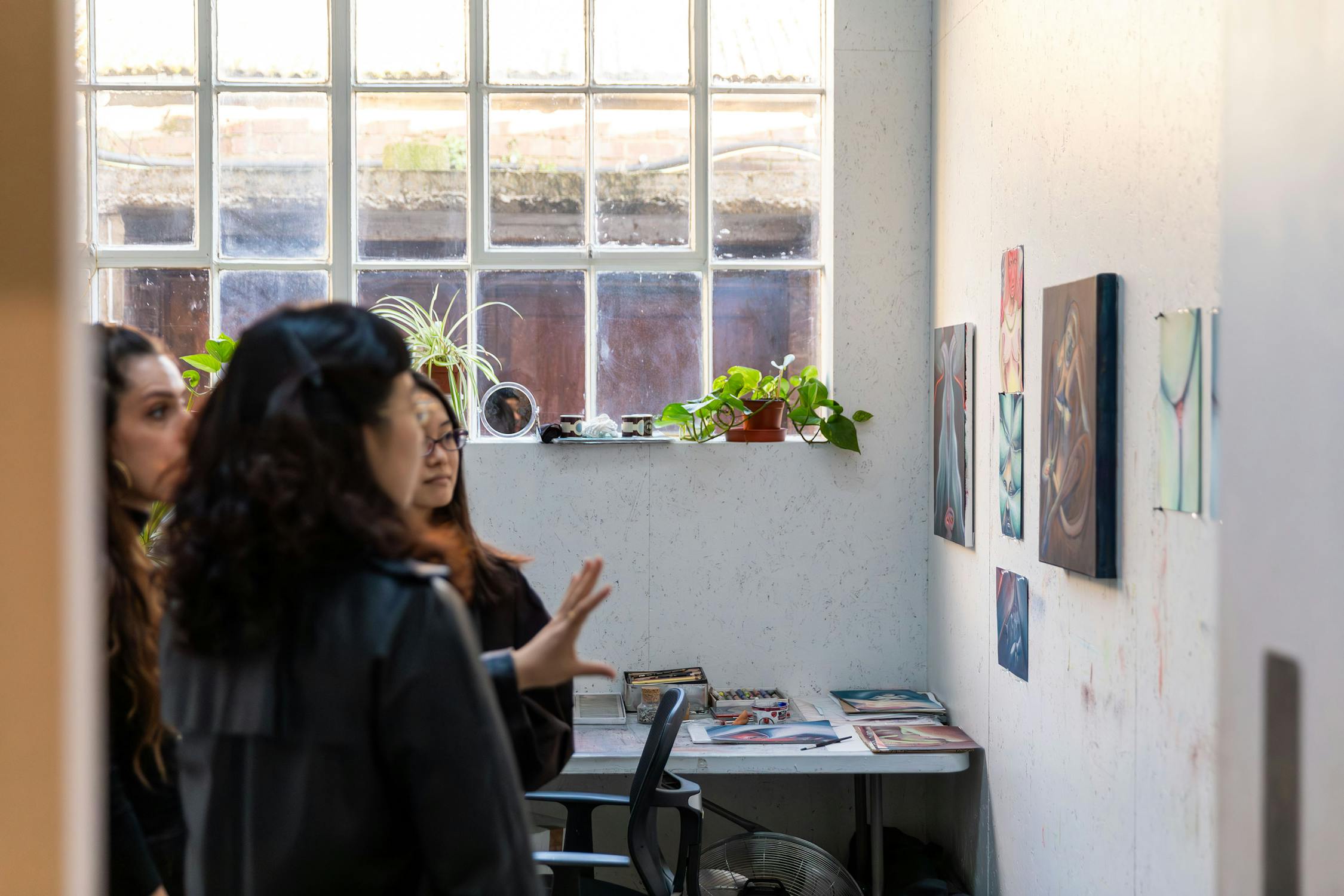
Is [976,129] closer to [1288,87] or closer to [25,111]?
[1288,87]

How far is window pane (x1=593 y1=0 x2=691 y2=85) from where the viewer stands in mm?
4141

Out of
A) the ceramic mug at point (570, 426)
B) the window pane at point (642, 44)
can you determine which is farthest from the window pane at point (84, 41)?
the ceramic mug at point (570, 426)

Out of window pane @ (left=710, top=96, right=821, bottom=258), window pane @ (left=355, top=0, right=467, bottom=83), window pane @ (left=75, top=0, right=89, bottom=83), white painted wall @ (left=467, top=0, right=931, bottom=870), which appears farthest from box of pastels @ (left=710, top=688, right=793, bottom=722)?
window pane @ (left=75, top=0, right=89, bottom=83)

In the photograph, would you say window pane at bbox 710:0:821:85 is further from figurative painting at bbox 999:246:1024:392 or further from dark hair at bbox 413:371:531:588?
dark hair at bbox 413:371:531:588

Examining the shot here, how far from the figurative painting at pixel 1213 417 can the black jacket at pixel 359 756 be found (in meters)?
1.44

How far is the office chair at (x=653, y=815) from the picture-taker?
2.70 metres

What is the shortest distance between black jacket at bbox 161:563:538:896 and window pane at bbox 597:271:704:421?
10.4ft

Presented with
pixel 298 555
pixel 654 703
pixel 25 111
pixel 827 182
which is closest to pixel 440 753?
pixel 298 555

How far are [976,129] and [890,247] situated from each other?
657mm

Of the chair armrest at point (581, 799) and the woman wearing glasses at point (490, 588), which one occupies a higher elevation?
the woman wearing glasses at point (490, 588)

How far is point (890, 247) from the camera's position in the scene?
401cm

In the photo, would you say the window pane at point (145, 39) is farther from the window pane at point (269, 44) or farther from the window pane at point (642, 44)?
the window pane at point (642, 44)

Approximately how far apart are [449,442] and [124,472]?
0.75m

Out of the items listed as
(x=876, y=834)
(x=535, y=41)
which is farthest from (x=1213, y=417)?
(x=535, y=41)
